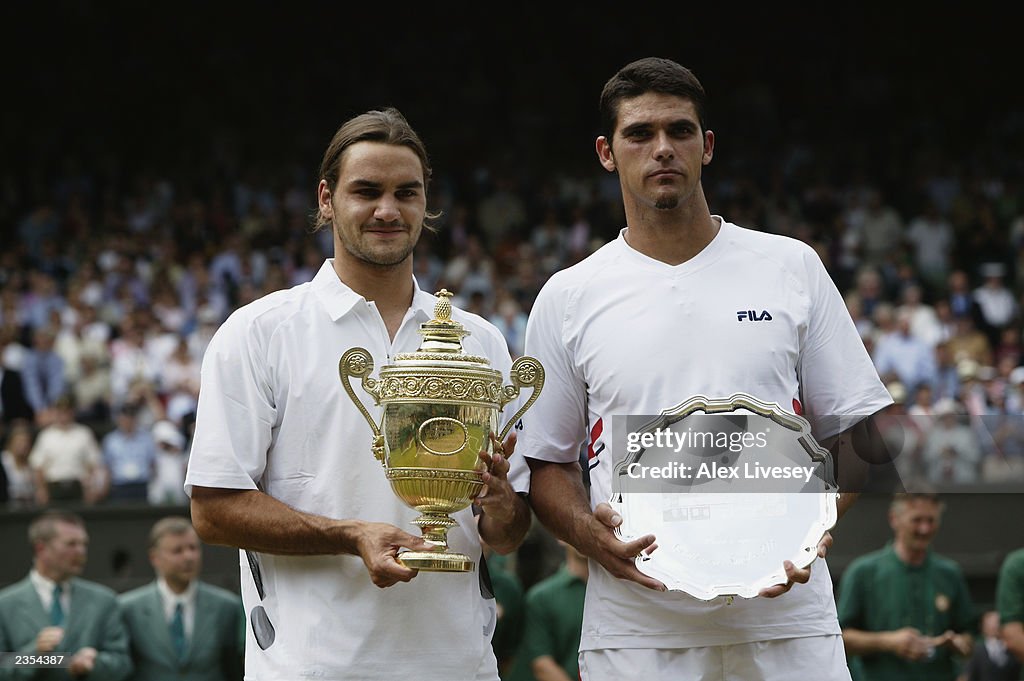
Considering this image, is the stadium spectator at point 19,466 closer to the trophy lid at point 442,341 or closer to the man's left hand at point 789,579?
the trophy lid at point 442,341

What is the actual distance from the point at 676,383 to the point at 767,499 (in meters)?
0.35

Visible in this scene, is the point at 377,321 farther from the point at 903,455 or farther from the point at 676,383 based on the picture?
the point at 903,455

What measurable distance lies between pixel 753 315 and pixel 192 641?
13.7 ft

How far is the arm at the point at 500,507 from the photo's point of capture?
12.0 ft

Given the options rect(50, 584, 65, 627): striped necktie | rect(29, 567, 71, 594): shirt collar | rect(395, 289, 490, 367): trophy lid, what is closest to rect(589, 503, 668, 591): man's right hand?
rect(395, 289, 490, 367): trophy lid

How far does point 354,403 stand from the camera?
146 inches

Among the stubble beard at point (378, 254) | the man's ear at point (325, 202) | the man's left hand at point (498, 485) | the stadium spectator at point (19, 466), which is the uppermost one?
the stadium spectator at point (19, 466)

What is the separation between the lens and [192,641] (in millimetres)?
7211

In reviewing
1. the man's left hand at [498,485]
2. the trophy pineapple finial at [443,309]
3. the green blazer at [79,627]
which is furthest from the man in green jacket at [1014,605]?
the trophy pineapple finial at [443,309]

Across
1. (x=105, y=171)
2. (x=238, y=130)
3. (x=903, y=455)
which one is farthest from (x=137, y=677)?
(x=238, y=130)

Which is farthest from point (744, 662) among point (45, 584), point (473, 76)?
point (473, 76)

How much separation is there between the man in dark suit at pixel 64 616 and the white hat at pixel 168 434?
4.31 metres

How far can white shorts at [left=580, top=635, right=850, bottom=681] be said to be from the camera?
147 inches

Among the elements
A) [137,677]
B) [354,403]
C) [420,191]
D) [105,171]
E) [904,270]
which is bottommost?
[137,677]
